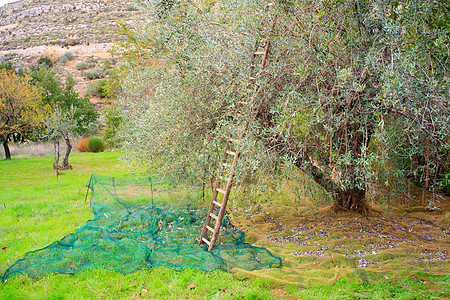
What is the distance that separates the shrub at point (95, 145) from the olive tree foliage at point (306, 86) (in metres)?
21.2

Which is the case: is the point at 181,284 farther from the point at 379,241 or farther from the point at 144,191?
the point at 144,191

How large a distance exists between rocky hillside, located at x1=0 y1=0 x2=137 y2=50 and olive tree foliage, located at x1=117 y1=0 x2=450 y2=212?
192ft

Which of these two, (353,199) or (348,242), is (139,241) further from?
(353,199)

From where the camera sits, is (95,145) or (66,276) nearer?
(66,276)

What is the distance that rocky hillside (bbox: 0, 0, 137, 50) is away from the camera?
2421 inches

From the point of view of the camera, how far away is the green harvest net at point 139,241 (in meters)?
5.55

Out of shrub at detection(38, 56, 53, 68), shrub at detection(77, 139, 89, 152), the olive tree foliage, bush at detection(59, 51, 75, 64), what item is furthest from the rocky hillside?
the olive tree foliage

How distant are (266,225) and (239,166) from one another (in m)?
2.84

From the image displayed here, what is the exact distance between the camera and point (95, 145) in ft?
90.4

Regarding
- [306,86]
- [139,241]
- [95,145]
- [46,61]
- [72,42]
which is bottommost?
[139,241]

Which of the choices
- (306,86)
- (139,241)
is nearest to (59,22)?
(139,241)

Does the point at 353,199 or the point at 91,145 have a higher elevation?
the point at 91,145

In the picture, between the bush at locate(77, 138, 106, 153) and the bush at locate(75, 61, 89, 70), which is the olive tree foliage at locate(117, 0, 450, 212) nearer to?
the bush at locate(77, 138, 106, 153)

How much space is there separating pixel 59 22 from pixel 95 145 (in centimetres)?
5405
